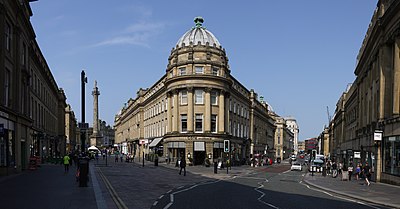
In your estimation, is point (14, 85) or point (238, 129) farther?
point (238, 129)

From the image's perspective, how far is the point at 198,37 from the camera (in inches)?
2562

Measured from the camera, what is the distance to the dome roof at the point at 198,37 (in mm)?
64688

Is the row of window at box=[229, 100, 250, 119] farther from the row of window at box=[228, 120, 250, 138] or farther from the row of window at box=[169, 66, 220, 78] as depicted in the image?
the row of window at box=[169, 66, 220, 78]

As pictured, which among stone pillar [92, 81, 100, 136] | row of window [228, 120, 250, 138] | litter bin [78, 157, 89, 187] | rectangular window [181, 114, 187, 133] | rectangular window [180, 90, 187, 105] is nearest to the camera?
litter bin [78, 157, 89, 187]

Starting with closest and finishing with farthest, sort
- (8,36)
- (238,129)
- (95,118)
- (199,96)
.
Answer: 1. (8,36)
2. (199,96)
3. (238,129)
4. (95,118)

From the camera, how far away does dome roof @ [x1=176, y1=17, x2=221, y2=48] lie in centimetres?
6469

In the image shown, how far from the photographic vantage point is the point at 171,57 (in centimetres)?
6556

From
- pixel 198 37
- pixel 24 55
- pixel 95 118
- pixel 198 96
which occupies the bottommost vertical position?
pixel 95 118

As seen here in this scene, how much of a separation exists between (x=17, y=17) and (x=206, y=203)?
80.3ft

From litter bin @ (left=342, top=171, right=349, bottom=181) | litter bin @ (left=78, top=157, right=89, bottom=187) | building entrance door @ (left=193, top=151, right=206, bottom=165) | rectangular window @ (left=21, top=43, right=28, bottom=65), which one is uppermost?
rectangular window @ (left=21, top=43, right=28, bottom=65)

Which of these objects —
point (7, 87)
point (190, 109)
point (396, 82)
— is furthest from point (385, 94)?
point (190, 109)

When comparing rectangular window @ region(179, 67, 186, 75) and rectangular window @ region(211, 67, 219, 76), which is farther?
rectangular window @ region(179, 67, 186, 75)

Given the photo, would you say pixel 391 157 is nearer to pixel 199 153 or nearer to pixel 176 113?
pixel 199 153

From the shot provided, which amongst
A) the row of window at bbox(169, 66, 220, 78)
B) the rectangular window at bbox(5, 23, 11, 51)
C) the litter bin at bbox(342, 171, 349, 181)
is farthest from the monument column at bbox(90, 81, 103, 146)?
the litter bin at bbox(342, 171, 349, 181)
